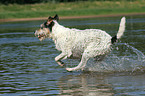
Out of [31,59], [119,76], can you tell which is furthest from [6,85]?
[31,59]

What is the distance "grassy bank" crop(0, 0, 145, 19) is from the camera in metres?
57.7

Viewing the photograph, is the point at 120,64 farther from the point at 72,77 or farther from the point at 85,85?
the point at 85,85

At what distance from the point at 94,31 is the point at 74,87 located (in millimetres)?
2238

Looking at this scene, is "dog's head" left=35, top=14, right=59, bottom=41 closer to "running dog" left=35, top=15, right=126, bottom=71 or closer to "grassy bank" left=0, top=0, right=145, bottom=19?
"running dog" left=35, top=15, right=126, bottom=71

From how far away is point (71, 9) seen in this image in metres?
65.7

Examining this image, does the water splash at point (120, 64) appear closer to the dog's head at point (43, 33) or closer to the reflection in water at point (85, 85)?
the reflection in water at point (85, 85)

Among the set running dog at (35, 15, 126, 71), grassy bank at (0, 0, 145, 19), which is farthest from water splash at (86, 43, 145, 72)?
grassy bank at (0, 0, 145, 19)

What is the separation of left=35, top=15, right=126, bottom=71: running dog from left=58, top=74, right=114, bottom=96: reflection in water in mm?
473

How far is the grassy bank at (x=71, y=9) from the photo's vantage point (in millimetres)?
57719

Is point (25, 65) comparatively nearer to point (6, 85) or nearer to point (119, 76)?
point (6, 85)

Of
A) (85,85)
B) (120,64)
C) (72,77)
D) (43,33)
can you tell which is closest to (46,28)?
(43,33)

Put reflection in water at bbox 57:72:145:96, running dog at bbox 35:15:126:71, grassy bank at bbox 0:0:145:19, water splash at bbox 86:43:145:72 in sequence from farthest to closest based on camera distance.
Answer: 1. grassy bank at bbox 0:0:145:19
2. water splash at bbox 86:43:145:72
3. running dog at bbox 35:15:126:71
4. reflection in water at bbox 57:72:145:96

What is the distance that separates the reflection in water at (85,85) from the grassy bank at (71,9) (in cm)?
4595

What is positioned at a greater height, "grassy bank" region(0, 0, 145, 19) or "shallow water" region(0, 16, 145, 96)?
"grassy bank" region(0, 0, 145, 19)
